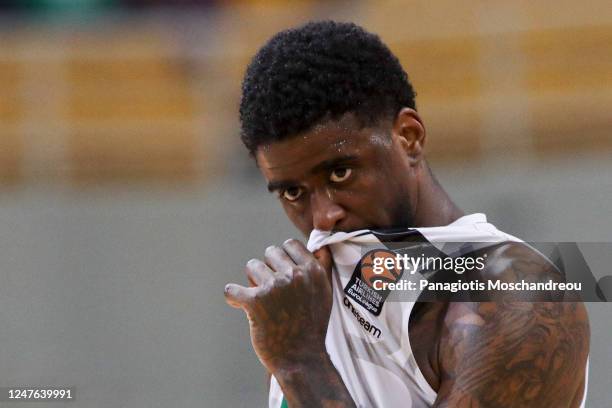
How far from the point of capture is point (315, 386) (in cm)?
179

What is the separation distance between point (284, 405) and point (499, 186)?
14.4 ft

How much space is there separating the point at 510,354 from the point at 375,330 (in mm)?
293

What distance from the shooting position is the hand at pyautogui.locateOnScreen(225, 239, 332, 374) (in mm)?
1838

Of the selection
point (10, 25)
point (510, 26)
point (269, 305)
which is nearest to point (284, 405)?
point (269, 305)

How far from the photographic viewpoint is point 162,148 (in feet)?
24.5

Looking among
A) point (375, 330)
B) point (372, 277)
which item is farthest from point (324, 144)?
point (375, 330)

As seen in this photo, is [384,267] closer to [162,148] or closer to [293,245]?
[293,245]

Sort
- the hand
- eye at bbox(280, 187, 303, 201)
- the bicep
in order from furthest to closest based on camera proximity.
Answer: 1. eye at bbox(280, 187, 303, 201)
2. the hand
3. the bicep

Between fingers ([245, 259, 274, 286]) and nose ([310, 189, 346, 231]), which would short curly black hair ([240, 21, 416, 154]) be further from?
fingers ([245, 259, 274, 286])

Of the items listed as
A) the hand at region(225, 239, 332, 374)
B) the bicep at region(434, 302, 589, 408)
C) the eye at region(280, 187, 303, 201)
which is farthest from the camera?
the eye at region(280, 187, 303, 201)

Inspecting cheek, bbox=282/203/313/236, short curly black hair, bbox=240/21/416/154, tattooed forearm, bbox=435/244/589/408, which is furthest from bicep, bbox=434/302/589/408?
short curly black hair, bbox=240/21/416/154

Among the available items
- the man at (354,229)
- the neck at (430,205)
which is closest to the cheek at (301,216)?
the man at (354,229)

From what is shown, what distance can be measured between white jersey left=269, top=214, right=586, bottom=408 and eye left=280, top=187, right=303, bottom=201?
86 mm

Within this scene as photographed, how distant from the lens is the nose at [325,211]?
6.24 ft
